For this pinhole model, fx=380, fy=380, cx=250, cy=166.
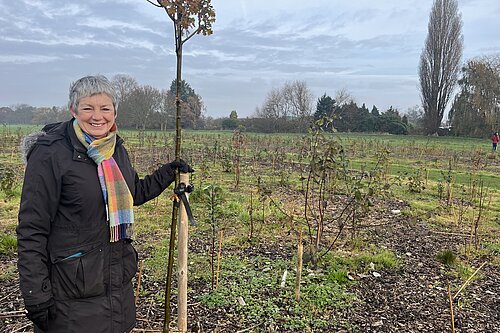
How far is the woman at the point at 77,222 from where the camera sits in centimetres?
160

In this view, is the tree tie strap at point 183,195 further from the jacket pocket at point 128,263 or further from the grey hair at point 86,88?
the grey hair at point 86,88

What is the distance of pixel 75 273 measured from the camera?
1.69 metres

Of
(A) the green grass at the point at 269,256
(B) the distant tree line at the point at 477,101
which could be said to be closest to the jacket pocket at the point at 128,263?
(A) the green grass at the point at 269,256

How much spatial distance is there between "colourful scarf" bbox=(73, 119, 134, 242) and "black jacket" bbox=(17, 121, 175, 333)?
3cm

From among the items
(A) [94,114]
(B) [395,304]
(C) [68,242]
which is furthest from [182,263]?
(B) [395,304]

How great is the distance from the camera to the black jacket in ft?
5.25

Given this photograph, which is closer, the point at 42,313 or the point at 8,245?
the point at 42,313

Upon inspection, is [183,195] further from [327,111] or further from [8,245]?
[327,111]

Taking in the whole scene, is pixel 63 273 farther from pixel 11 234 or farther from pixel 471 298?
pixel 11 234

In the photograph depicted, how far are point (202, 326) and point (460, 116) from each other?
37686 millimetres

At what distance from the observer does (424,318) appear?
327 cm

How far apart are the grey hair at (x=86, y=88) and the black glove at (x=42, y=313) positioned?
2.80ft

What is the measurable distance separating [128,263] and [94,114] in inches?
29.5

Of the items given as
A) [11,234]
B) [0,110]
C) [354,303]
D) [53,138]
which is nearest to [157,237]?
[11,234]
